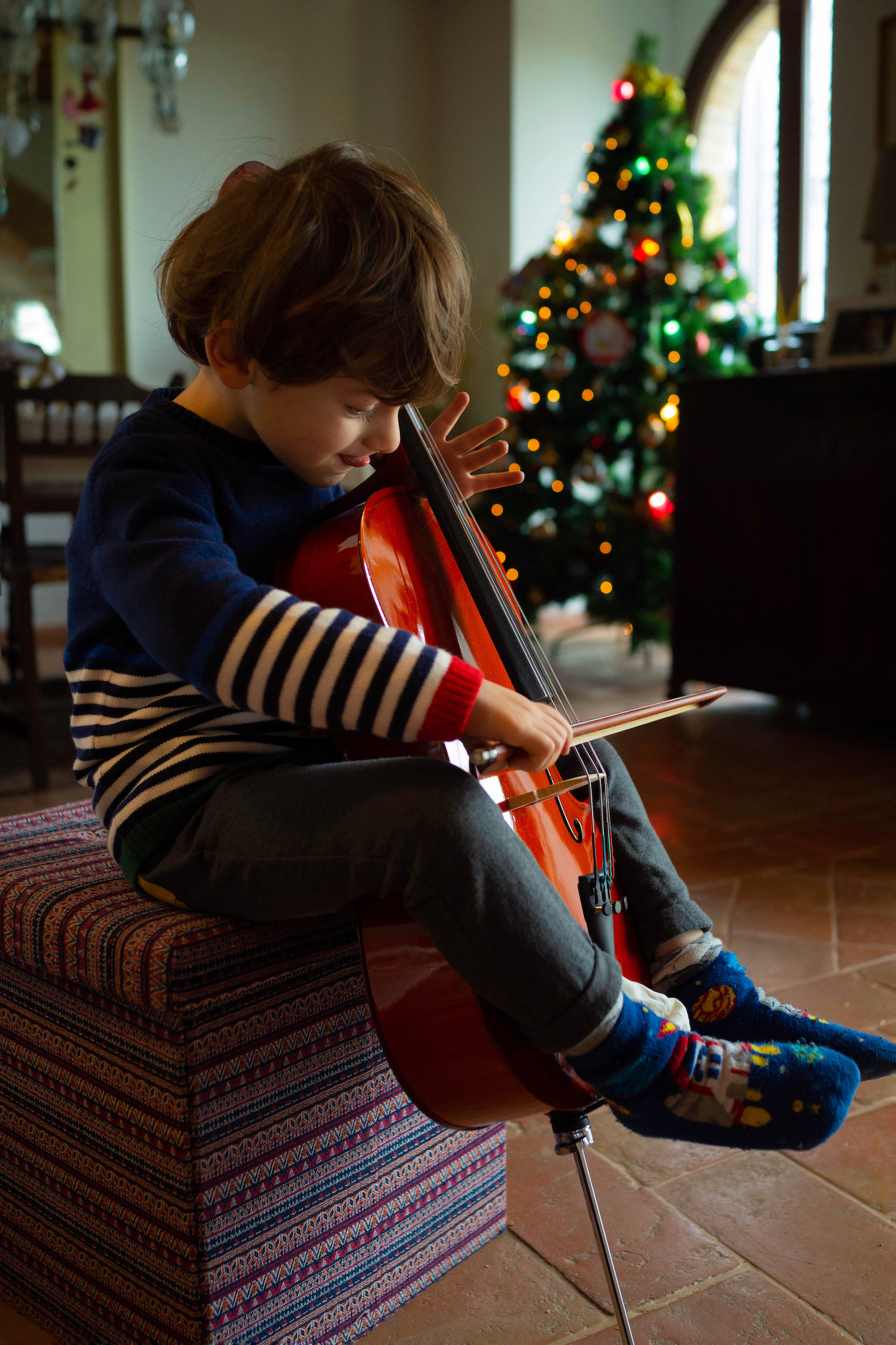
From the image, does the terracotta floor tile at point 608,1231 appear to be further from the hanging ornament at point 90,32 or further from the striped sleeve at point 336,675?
the hanging ornament at point 90,32

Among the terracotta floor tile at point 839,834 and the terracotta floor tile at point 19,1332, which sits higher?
the terracotta floor tile at point 839,834

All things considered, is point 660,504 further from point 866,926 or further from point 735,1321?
point 735,1321

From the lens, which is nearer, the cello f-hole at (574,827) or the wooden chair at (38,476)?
the cello f-hole at (574,827)

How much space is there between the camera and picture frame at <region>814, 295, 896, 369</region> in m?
2.98

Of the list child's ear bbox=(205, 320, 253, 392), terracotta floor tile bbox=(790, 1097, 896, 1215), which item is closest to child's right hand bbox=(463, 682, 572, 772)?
child's ear bbox=(205, 320, 253, 392)

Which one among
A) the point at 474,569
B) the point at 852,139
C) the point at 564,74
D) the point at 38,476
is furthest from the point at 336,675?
the point at 564,74

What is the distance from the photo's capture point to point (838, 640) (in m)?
2.91

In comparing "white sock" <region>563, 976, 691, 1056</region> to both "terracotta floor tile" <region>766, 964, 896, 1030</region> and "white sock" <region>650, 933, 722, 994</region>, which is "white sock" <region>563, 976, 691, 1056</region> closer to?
"white sock" <region>650, 933, 722, 994</region>

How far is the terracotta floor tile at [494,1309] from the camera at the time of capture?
0.94m

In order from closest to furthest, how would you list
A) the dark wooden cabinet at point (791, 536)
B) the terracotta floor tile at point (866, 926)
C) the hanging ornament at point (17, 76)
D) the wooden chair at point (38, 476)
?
the terracotta floor tile at point (866, 926)
the wooden chair at point (38, 476)
the dark wooden cabinet at point (791, 536)
the hanging ornament at point (17, 76)

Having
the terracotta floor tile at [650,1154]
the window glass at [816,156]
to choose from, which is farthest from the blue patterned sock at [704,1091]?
the window glass at [816,156]

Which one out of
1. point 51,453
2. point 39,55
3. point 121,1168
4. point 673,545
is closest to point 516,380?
point 673,545

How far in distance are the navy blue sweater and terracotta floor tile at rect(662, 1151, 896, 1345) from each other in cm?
61

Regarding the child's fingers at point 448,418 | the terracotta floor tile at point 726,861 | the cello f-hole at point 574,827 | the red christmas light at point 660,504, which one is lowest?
the terracotta floor tile at point 726,861
